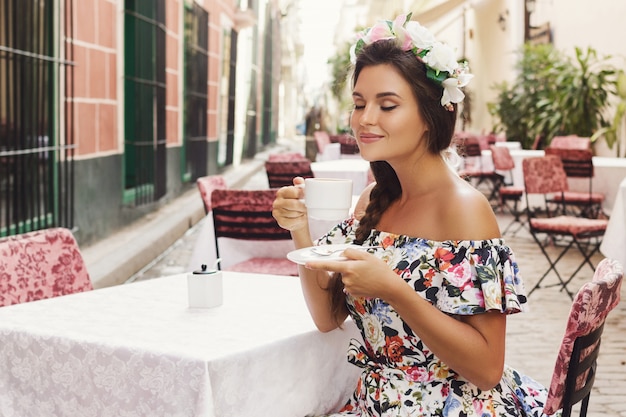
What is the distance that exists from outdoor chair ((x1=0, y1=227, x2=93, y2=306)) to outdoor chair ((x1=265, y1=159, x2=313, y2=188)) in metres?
4.34

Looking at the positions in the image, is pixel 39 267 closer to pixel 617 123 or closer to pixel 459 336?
pixel 459 336

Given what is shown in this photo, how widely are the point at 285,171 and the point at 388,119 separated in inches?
210

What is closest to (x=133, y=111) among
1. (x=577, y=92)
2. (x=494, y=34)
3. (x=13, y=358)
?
(x=577, y=92)

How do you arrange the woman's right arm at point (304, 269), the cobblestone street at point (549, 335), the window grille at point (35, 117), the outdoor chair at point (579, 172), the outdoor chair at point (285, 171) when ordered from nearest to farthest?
the woman's right arm at point (304, 269) < the cobblestone street at point (549, 335) < the window grille at point (35, 117) < the outdoor chair at point (285, 171) < the outdoor chair at point (579, 172)

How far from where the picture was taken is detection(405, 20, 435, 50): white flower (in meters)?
2.21

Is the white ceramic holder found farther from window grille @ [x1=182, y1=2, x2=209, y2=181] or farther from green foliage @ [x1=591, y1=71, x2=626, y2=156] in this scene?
green foliage @ [x1=591, y1=71, x2=626, y2=156]

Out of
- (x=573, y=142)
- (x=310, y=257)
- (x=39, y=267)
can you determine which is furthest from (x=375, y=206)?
(x=573, y=142)

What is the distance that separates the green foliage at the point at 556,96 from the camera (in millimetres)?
13516

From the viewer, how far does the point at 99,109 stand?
28.0ft

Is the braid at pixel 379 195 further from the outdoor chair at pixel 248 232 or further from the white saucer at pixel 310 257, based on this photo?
the outdoor chair at pixel 248 232

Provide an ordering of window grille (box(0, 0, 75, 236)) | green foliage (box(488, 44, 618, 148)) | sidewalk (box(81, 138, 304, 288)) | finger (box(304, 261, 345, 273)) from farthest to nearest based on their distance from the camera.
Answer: green foliage (box(488, 44, 618, 148)) < sidewalk (box(81, 138, 304, 288)) < window grille (box(0, 0, 75, 236)) < finger (box(304, 261, 345, 273))

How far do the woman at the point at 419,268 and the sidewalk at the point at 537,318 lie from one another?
2276 millimetres

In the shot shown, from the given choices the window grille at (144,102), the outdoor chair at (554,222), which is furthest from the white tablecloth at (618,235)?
the window grille at (144,102)

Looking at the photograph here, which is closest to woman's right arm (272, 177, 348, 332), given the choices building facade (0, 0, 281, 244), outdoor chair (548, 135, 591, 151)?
building facade (0, 0, 281, 244)
